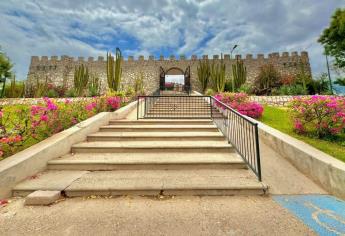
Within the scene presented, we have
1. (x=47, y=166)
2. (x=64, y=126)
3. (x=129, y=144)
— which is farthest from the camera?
(x=64, y=126)

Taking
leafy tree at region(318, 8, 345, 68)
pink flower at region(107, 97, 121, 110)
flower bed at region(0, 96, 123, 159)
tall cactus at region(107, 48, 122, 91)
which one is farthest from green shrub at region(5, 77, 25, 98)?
leafy tree at region(318, 8, 345, 68)

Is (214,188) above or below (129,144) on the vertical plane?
below

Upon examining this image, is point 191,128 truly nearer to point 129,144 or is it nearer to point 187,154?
point 187,154

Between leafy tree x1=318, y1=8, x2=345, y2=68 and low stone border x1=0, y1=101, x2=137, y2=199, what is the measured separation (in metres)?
20.0

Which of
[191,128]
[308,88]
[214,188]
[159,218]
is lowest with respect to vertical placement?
[159,218]

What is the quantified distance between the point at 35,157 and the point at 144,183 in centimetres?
190

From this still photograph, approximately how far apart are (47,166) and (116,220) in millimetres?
1980

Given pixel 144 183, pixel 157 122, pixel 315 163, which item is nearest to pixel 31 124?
pixel 144 183

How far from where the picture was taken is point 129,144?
3.77 metres

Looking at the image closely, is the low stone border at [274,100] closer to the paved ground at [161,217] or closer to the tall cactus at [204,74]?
the tall cactus at [204,74]

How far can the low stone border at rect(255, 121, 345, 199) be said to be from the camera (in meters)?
2.31

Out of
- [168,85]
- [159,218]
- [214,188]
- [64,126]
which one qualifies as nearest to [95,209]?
[159,218]

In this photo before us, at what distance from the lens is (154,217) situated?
6.28 ft

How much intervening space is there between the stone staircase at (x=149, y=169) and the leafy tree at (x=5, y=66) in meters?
20.3
